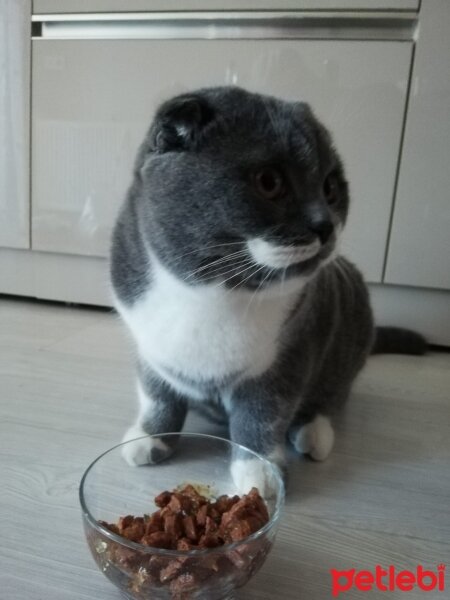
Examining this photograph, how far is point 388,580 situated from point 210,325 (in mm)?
370

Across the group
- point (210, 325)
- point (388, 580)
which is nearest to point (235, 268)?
point (210, 325)

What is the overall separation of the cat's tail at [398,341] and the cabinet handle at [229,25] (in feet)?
2.31

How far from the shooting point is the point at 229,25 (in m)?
1.38

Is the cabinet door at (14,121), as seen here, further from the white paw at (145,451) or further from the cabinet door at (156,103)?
the white paw at (145,451)

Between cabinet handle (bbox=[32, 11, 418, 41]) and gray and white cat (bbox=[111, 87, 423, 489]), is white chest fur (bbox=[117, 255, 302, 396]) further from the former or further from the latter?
cabinet handle (bbox=[32, 11, 418, 41])

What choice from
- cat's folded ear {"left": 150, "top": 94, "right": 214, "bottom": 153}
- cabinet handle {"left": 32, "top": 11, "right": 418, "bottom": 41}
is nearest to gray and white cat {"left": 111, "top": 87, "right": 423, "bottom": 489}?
cat's folded ear {"left": 150, "top": 94, "right": 214, "bottom": 153}

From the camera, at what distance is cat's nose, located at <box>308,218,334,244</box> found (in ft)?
2.12

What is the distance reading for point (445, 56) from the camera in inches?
50.5

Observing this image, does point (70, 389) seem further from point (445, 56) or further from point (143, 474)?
point (445, 56)

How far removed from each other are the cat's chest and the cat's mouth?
8cm

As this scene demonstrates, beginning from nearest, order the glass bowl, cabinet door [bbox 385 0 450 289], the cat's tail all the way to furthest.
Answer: the glass bowl
cabinet door [bbox 385 0 450 289]
the cat's tail

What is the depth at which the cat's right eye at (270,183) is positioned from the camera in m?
0.65

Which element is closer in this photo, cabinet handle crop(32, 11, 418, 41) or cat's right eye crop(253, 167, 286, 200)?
cat's right eye crop(253, 167, 286, 200)

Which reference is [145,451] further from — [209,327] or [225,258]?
[225,258]
